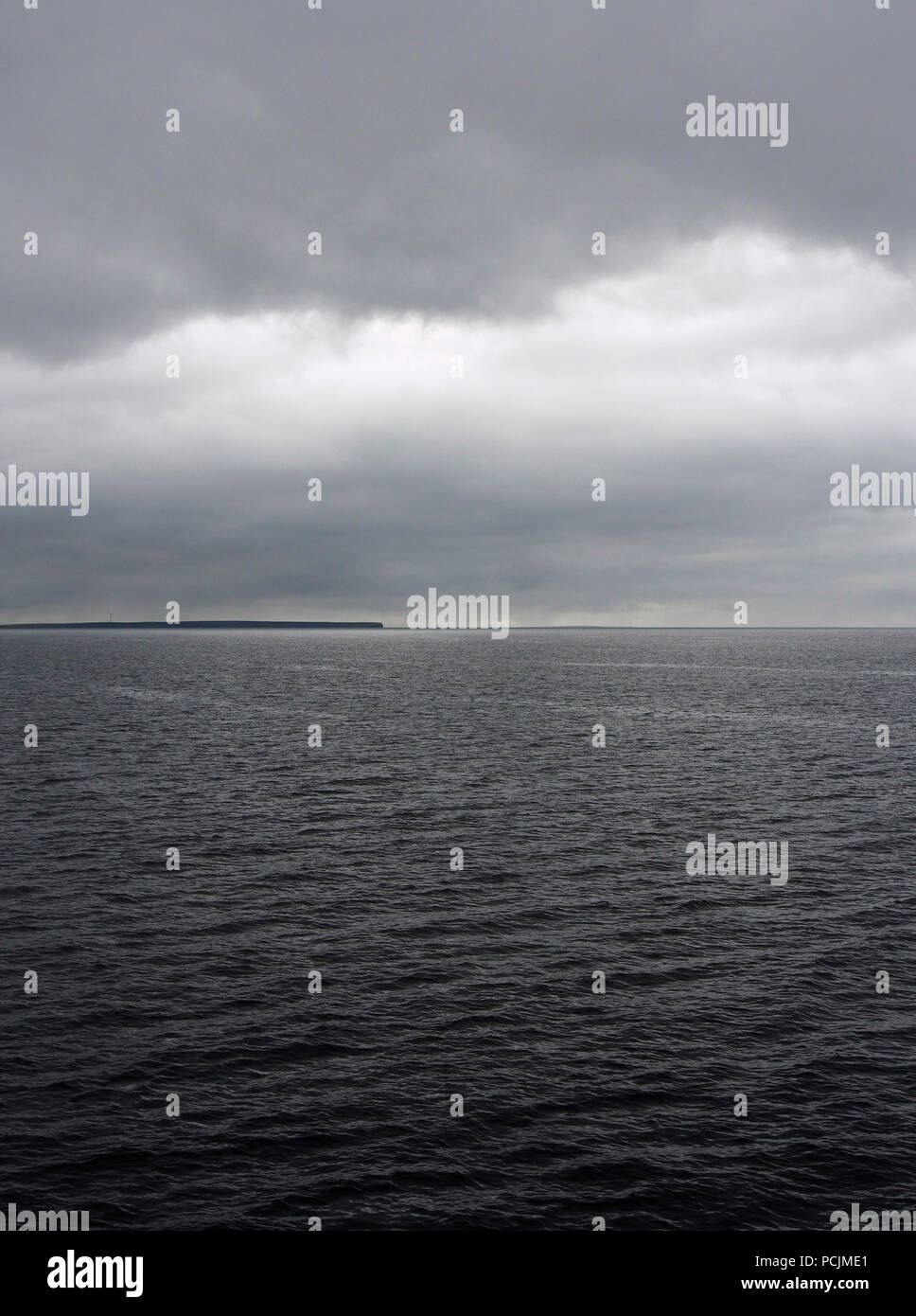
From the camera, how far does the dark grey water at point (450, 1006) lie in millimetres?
24609

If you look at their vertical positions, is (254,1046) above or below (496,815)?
below

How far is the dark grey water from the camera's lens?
969 inches

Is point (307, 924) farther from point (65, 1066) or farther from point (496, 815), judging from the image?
point (496, 815)

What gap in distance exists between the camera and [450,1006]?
3475 cm

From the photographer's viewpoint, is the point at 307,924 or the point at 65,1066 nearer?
the point at 65,1066

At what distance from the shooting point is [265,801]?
7119 cm
